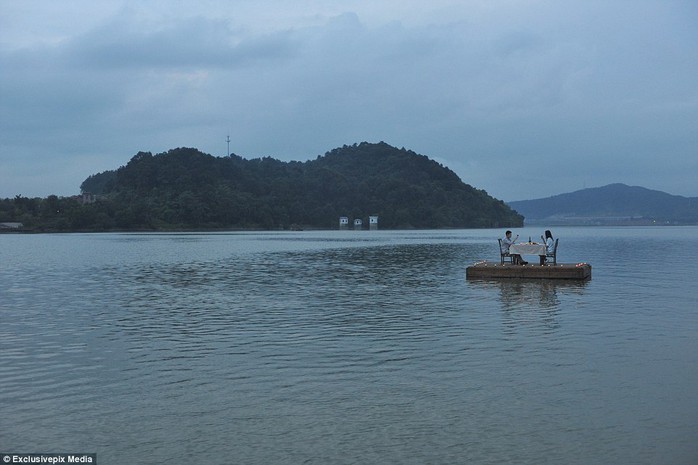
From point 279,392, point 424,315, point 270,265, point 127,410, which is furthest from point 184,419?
point 270,265

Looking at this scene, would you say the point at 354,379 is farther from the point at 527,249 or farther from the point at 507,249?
the point at 507,249

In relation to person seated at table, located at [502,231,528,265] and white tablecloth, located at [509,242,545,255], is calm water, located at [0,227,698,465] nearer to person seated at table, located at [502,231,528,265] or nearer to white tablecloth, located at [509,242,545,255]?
white tablecloth, located at [509,242,545,255]

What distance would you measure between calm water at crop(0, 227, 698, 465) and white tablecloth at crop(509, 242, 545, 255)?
1038 centimetres

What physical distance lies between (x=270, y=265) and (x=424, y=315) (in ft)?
107

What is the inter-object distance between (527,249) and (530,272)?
2837 mm

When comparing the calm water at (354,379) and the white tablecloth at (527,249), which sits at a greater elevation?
the white tablecloth at (527,249)

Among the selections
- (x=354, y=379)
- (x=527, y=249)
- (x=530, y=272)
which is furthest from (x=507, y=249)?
(x=354, y=379)

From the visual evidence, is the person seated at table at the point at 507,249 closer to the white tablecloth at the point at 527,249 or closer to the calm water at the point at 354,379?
the white tablecloth at the point at 527,249

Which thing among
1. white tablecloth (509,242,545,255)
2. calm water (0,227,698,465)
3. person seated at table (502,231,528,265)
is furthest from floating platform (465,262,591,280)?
calm water (0,227,698,465)

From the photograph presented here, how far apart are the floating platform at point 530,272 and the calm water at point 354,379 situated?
7919mm

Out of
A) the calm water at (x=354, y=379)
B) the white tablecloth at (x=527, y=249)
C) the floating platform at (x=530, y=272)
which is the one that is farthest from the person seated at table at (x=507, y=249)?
the calm water at (x=354, y=379)

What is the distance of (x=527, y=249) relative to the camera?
141 ft

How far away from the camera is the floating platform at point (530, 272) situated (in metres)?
40.0

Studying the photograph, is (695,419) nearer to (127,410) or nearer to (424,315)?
(127,410)
